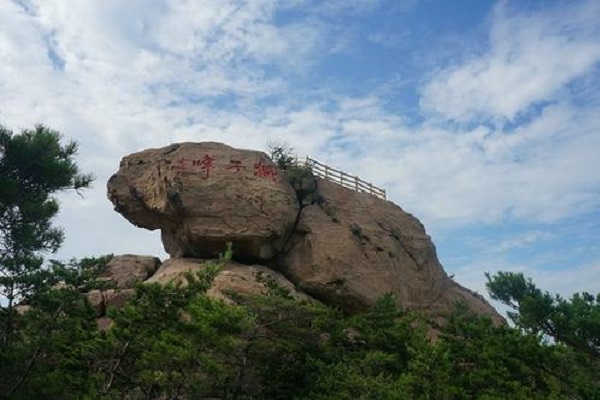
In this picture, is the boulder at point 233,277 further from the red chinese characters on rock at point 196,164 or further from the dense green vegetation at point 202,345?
the red chinese characters on rock at point 196,164

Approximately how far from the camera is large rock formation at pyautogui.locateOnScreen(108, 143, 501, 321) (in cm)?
1770

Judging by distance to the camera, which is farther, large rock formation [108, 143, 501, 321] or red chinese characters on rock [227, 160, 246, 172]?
red chinese characters on rock [227, 160, 246, 172]

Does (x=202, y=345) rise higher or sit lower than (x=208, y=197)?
lower

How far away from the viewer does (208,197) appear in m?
17.7

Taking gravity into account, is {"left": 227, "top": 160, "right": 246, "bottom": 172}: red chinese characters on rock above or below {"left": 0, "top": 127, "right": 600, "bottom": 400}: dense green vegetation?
above

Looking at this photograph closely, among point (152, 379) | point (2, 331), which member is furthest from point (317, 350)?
point (2, 331)

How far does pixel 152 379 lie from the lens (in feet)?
37.6

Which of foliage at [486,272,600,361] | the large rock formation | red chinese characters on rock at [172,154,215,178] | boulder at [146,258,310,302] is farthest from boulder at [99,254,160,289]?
foliage at [486,272,600,361]

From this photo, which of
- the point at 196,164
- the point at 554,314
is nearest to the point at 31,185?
the point at 196,164

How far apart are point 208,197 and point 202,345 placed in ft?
21.0

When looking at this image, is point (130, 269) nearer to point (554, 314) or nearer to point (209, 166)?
point (209, 166)

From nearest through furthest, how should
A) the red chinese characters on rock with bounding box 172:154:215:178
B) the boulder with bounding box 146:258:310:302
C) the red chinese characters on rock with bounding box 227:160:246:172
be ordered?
the boulder with bounding box 146:258:310:302 < the red chinese characters on rock with bounding box 172:154:215:178 < the red chinese characters on rock with bounding box 227:160:246:172

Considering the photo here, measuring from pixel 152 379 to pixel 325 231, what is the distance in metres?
8.50

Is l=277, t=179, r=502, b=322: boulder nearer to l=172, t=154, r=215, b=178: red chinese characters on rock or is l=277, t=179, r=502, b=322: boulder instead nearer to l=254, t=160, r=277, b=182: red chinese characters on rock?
l=254, t=160, r=277, b=182: red chinese characters on rock
